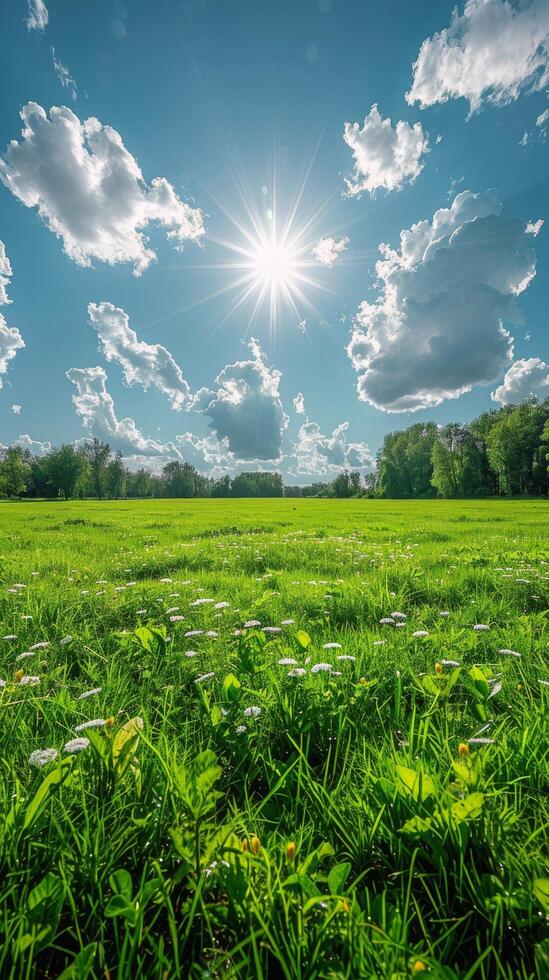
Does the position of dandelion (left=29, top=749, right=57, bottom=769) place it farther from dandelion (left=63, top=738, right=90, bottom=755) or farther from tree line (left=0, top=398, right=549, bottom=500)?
tree line (left=0, top=398, right=549, bottom=500)

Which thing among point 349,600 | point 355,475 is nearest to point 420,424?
point 355,475

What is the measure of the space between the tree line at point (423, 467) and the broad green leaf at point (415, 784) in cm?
7278

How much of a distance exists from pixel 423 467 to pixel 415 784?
325 feet

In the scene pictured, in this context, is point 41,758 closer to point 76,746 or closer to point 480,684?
point 76,746

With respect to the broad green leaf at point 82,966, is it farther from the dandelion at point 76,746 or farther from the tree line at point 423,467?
the tree line at point 423,467

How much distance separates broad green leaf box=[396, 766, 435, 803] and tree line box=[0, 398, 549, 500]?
72.8m

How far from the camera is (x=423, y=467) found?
9362 centimetres

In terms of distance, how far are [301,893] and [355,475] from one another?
13038 cm

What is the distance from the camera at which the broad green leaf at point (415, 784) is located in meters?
1.40

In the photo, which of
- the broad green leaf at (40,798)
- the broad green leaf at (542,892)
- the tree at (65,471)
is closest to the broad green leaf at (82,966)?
the broad green leaf at (40,798)

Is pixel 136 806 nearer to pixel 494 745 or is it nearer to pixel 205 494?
pixel 494 745

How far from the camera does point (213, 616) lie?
3850mm

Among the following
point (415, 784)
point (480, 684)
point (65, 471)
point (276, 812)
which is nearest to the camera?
point (415, 784)

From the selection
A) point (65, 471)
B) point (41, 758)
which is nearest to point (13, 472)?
point (65, 471)
